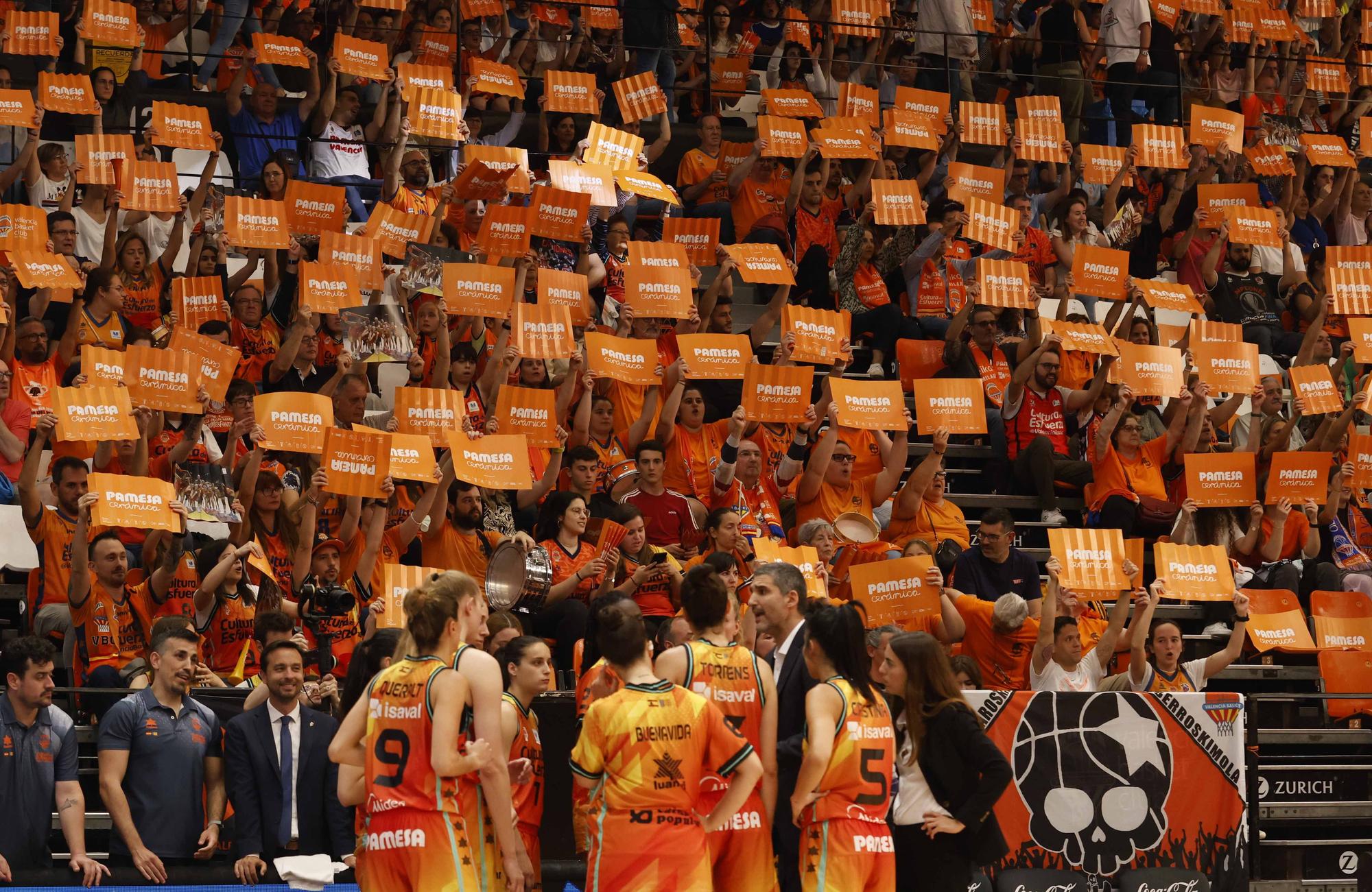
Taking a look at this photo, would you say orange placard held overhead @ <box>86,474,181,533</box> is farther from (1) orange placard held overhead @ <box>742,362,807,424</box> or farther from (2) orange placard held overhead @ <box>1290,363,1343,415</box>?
(2) orange placard held overhead @ <box>1290,363,1343,415</box>

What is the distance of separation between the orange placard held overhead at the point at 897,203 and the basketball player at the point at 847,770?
8046 mm

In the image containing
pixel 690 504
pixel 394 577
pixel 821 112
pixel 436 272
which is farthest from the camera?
pixel 821 112

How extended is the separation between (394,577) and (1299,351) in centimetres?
805

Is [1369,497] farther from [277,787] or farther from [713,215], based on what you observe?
[277,787]

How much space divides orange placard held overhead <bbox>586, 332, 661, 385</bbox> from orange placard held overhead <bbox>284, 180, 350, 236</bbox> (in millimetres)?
2115

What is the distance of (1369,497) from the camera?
13.3 meters

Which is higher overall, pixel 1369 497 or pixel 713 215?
pixel 713 215

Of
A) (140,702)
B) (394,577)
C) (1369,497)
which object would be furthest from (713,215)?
(140,702)

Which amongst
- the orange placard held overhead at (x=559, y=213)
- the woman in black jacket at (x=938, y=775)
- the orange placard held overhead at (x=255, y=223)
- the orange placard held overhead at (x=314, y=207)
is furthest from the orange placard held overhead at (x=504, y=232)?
the woman in black jacket at (x=938, y=775)

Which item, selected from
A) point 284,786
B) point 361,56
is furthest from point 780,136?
point 284,786

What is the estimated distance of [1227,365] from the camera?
1302 cm

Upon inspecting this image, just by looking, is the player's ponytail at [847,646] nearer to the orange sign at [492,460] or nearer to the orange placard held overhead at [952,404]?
the orange sign at [492,460]

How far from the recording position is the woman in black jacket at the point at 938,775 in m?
6.36

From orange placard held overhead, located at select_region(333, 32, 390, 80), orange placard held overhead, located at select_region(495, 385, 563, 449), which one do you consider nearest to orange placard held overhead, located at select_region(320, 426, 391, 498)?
orange placard held overhead, located at select_region(495, 385, 563, 449)
